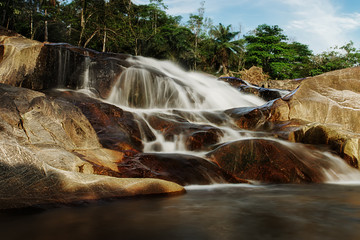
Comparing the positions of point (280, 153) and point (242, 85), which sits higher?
point (242, 85)

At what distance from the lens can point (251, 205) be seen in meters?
3.75

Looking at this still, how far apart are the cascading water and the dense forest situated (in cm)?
1062

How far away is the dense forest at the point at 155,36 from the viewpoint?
22.9 m

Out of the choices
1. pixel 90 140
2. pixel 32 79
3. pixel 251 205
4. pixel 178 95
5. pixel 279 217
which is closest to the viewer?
pixel 279 217

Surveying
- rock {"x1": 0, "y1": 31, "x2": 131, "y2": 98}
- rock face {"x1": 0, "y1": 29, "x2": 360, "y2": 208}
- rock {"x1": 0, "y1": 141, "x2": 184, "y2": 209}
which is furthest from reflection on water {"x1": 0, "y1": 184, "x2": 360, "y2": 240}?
rock {"x1": 0, "y1": 31, "x2": 131, "y2": 98}

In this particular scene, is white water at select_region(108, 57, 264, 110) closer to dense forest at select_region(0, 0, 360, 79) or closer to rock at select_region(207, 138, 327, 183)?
rock at select_region(207, 138, 327, 183)

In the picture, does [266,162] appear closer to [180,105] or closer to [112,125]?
[112,125]

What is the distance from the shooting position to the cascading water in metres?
6.60

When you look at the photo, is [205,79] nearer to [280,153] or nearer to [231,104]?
[231,104]

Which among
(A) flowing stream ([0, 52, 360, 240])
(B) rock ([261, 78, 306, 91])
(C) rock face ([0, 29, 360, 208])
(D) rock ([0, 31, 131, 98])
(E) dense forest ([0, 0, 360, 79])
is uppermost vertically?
(E) dense forest ([0, 0, 360, 79])

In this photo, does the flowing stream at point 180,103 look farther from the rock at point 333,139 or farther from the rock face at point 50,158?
the rock face at point 50,158

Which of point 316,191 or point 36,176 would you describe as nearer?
point 36,176

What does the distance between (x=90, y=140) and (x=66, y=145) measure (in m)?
0.65

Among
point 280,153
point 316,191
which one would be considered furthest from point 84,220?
point 280,153
